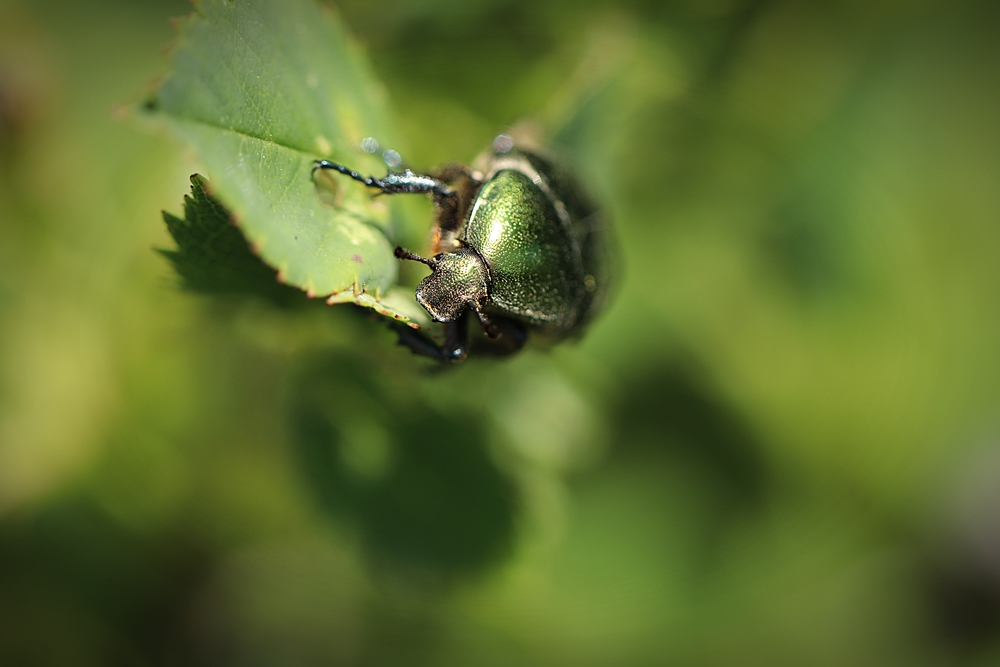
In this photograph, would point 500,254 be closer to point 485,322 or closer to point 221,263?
point 485,322

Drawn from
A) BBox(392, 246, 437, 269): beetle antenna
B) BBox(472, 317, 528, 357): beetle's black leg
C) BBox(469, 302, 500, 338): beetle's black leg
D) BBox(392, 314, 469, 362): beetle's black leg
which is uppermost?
BBox(472, 317, 528, 357): beetle's black leg

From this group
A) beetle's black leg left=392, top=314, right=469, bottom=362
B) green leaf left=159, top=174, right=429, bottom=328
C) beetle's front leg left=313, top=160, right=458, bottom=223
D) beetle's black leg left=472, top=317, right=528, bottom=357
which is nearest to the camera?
green leaf left=159, top=174, right=429, bottom=328

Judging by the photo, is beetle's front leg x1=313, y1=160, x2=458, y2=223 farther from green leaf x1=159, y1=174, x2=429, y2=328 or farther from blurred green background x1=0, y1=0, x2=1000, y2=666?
blurred green background x1=0, y1=0, x2=1000, y2=666

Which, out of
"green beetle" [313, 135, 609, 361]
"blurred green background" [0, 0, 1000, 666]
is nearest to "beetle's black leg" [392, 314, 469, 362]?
"green beetle" [313, 135, 609, 361]

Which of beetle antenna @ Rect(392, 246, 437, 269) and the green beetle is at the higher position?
the green beetle

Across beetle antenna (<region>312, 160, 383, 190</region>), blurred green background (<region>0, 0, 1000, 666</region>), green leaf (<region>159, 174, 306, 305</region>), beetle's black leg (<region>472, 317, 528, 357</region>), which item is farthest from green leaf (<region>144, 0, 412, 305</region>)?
blurred green background (<region>0, 0, 1000, 666</region>)

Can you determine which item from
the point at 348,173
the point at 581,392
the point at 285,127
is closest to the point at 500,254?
the point at 348,173

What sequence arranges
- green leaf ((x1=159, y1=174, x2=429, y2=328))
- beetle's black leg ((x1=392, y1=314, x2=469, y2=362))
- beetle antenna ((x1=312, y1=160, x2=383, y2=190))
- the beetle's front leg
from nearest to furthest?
green leaf ((x1=159, y1=174, x2=429, y2=328)), beetle antenna ((x1=312, y1=160, x2=383, y2=190)), the beetle's front leg, beetle's black leg ((x1=392, y1=314, x2=469, y2=362))

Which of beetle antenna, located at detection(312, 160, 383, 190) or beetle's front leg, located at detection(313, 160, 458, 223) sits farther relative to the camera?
beetle's front leg, located at detection(313, 160, 458, 223)
